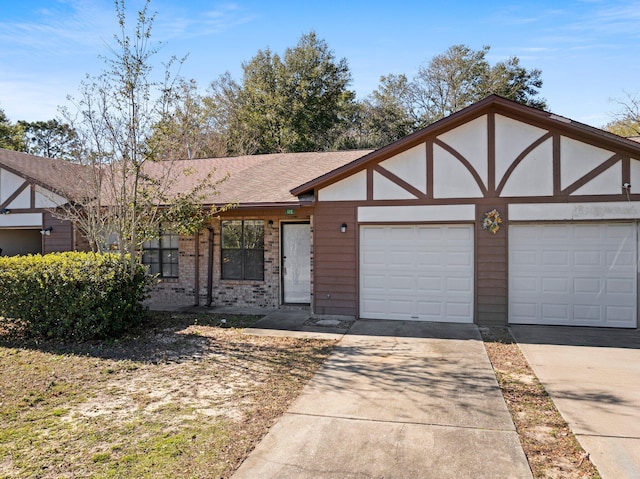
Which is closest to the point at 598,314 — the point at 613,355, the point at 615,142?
the point at 613,355

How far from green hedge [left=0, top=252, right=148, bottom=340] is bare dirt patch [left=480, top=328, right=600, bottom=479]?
6191 mm

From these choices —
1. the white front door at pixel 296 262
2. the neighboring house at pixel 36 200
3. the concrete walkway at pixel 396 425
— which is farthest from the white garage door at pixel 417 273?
the neighboring house at pixel 36 200

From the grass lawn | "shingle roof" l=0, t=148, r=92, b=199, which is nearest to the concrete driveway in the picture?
the grass lawn

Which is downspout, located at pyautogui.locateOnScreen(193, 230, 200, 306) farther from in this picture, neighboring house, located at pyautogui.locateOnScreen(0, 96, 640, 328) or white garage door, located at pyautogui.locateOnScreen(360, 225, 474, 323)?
white garage door, located at pyautogui.locateOnScreen(360, 225, 474, 323)

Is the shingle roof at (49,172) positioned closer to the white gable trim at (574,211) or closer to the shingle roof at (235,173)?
the shingle roof at (235,173)

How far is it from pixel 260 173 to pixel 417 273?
5582 millimetres

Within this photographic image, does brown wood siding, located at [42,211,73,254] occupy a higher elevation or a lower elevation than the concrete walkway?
higher

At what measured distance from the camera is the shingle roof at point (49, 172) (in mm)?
11031

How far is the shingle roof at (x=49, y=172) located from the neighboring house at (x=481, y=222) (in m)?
3.45

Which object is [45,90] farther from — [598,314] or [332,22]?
[598,314]

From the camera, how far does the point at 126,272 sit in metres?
8.34

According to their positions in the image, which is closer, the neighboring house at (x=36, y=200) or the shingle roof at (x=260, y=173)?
the shingle roof at (x=260, y=173)

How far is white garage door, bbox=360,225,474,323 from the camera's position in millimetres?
9453

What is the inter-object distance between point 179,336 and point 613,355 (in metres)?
7.08
